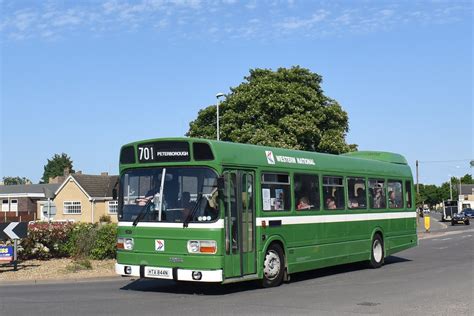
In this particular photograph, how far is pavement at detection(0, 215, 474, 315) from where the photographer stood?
32.2ft

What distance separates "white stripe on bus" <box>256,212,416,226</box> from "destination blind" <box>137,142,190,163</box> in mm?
2042

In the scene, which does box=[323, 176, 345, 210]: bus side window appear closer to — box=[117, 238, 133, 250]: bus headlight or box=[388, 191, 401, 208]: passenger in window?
box=[388, 191, 401, 208]: passenger in window

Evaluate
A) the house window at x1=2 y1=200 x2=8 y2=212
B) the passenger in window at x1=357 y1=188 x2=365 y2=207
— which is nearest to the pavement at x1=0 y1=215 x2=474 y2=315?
the passenger in window at x1=357 y1=188 x2=365 y2=207

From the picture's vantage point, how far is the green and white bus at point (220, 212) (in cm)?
1135

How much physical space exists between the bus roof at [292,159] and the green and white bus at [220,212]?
0.03 meters

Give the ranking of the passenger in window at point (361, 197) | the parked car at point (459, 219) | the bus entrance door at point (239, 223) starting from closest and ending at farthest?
the bus entrance door at point (239, 223) → the passenger in window at point (361, 197) → the parked car at point (459, 219)

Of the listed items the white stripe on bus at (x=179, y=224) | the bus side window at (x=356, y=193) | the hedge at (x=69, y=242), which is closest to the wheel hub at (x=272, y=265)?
the white stripe on bus at (x=179, y=224)

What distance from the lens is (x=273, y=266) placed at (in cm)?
1273

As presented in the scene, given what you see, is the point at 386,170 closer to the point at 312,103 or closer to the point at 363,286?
the point at 363,286

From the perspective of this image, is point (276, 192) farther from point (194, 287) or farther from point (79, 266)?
point (79, 266)

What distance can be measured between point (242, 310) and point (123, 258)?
334 cm

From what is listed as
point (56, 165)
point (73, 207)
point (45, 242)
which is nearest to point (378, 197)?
point (45, 242)

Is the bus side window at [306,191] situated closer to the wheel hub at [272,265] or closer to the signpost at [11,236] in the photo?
the wheel hub at [272,265]

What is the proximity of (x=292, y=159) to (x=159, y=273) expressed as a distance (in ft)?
13.4
